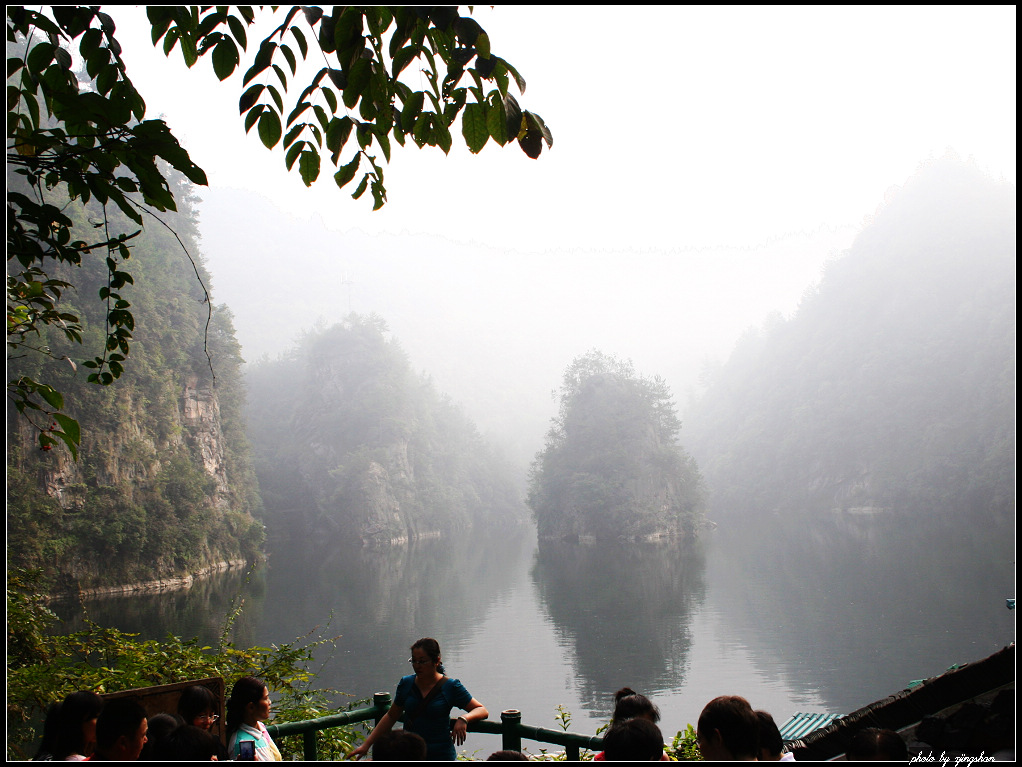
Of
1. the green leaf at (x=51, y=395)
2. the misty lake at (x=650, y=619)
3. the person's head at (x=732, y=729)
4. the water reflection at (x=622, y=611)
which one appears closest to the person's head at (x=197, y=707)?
the green leaf at (x=51, y=395)

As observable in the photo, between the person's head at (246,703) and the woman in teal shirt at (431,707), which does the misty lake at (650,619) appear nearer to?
the woman in teal shirt at (431,707)

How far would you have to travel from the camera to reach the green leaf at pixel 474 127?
167 cm

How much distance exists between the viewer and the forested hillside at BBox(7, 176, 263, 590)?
2208 cm

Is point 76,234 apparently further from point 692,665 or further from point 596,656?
point 692,665

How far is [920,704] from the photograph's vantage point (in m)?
1.53

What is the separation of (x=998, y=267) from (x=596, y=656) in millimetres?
52092

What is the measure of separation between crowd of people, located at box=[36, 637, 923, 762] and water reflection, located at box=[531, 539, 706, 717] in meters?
9.83

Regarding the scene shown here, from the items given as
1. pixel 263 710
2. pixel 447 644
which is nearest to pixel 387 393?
pixel 447 644

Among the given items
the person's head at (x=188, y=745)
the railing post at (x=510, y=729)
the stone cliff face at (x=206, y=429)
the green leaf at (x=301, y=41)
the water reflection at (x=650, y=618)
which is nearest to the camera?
the green leaf at (x=301, y=41)

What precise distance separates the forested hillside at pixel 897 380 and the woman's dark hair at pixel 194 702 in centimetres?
4446

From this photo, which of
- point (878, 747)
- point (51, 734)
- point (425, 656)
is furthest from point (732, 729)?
point (51, 734)

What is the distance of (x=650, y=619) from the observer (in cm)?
1947

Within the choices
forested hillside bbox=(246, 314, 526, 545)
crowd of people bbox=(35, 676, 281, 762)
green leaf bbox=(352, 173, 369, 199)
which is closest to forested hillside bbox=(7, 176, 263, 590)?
forested hillside bbox=(246, 314, 526, 545)

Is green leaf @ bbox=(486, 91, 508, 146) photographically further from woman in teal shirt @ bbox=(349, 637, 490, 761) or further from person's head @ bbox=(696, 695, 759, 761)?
woman in teal shirt @ bbox=(349, 637, 490, 761)
